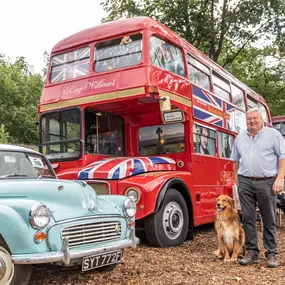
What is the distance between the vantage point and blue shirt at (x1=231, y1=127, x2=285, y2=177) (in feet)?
17.4

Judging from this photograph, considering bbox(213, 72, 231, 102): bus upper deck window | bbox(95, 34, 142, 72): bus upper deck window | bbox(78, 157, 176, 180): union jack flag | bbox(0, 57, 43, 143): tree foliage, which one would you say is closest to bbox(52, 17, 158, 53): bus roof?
bbox(95, 34, 142, 72): bus upper deck window

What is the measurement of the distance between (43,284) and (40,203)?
1071 millimetres

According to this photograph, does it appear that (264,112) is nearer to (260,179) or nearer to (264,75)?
(260,179)

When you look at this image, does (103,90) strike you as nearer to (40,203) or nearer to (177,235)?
(177,235)

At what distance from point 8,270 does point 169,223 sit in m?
3.33

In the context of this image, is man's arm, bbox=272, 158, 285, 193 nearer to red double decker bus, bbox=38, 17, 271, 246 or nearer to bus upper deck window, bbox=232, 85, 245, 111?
red double decker bus, bbox=38, 17, 271, 246

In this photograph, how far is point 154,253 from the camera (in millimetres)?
5949

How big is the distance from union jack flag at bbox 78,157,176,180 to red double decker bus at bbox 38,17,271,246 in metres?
0.02

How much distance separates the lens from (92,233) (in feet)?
14.0

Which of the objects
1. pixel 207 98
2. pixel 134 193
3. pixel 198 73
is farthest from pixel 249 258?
pixel 198 73

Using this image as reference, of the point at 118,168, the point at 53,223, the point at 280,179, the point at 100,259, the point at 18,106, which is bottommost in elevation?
the point at 100,259

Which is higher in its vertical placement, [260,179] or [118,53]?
[118,53]

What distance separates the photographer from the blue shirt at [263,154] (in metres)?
5.30

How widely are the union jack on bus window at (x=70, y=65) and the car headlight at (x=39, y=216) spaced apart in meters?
4.15
